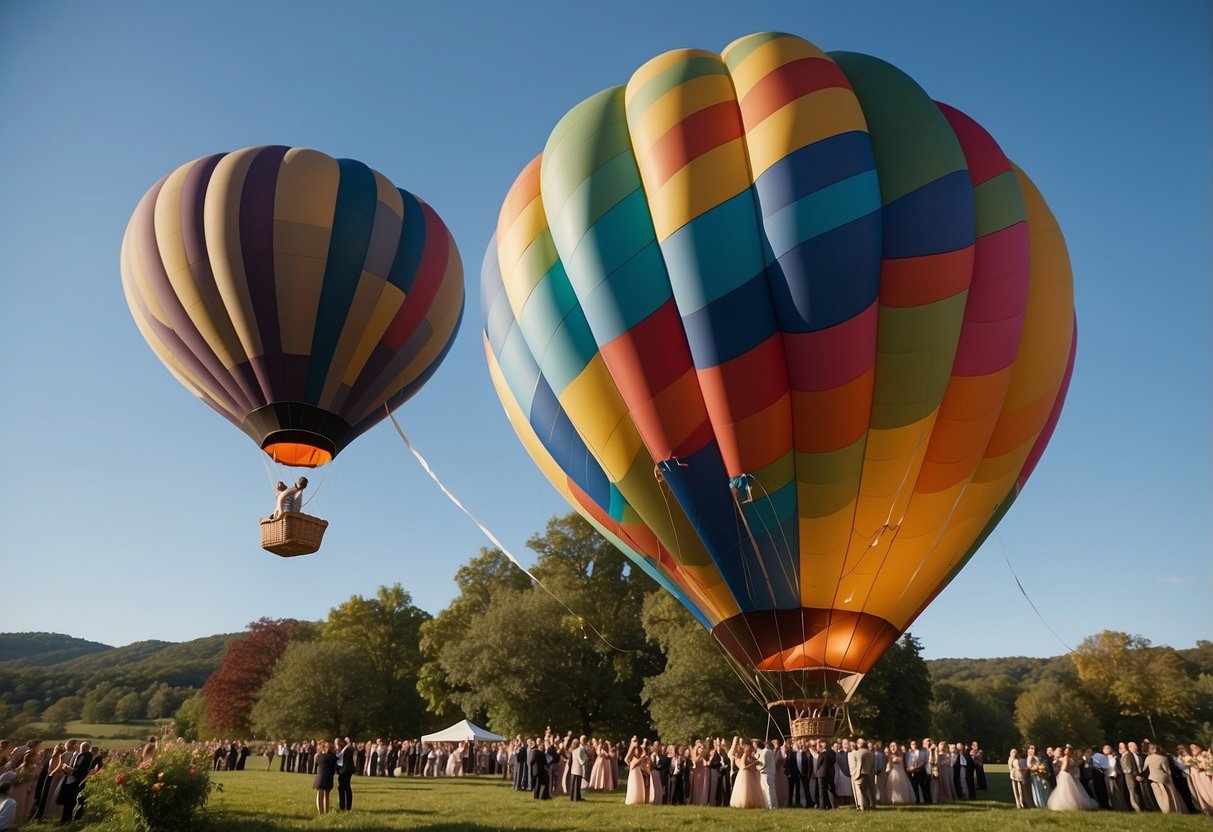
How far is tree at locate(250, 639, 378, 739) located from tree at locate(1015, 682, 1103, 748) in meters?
36.2

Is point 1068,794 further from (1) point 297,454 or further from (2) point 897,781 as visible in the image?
(1) point 297,454

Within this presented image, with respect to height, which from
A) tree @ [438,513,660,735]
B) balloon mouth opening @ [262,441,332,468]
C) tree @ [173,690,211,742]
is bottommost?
tree @ [173,690,211,742]

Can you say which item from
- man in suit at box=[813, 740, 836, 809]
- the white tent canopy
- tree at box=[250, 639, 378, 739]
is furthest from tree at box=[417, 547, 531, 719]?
man in suit at box=[813, 740, 836, 809]

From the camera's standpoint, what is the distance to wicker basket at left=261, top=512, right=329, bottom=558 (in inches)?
513

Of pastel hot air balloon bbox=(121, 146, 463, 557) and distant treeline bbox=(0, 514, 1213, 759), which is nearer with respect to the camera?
pastel hot air balloon bbox=(121, 146, 463, 557)

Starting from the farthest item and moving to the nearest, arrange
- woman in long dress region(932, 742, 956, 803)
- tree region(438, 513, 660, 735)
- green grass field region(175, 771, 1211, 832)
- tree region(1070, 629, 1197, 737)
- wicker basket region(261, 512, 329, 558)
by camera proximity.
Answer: tree region(1070, 629, 1197, 737) → tree region(438, 513, 660, 735) → woman in long dress region(932, 742, 956, 803) → wicker basket region(261, 512, 329, 558) → green grass field region(175, 771, 1211, 832)

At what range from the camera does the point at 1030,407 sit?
11320 mm

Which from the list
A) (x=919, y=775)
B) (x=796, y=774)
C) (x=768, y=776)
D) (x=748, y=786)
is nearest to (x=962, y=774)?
(x=919, y=775)

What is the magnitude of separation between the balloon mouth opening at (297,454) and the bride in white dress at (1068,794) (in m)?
13.7

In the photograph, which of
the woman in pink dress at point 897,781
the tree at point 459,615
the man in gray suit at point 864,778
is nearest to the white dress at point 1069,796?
the woman in pink dress at point 897,781

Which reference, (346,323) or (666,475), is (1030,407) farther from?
(346,323)

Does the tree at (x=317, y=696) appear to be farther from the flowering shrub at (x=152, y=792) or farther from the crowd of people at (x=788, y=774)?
the flowering shrub at (x=152, y=792)

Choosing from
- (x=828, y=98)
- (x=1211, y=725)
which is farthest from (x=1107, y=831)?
(x=1211, y=725)

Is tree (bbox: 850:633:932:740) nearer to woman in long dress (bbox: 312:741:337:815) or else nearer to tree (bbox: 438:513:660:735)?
tree (bbox: 438:513:660:735)
